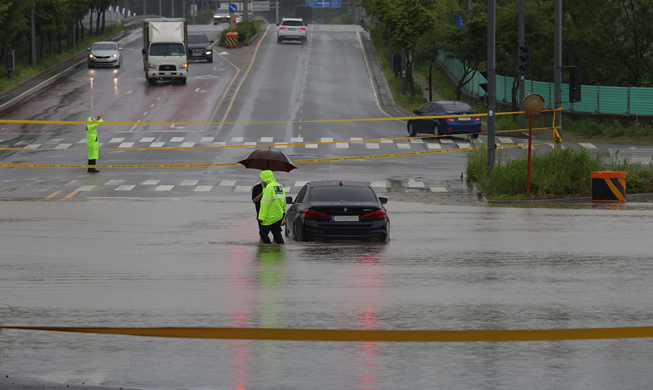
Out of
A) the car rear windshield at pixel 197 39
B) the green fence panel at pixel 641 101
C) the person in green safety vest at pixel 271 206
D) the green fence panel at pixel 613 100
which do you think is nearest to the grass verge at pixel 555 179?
the person in green safety vest at pixel 271 206

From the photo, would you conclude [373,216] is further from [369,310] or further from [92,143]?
[92,143]

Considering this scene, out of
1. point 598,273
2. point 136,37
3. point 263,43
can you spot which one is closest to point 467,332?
point 598,273

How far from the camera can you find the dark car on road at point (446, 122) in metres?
35.8

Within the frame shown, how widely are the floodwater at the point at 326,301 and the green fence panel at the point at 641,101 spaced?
2337 centimetres

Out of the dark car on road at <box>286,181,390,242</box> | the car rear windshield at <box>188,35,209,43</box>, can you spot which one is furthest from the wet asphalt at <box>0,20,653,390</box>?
the car rear windshield at <box>188,35,209,43</box>

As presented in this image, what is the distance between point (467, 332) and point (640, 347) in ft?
5.18

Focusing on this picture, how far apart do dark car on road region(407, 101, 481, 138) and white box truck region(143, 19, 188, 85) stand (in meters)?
18.3

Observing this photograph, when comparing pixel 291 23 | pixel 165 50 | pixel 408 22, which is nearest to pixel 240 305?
pixel 165 50

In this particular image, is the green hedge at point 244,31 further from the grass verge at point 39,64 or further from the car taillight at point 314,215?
the car taillight at point 314,215

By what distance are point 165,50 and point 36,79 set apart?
393 inches

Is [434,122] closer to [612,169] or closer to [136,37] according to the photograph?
[612,169]

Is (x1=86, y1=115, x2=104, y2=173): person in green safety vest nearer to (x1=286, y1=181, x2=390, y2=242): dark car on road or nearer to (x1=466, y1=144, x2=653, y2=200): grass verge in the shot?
(x1=466, y1=144, x2=653, y2=200): grass verge

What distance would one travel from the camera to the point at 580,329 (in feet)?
27.7

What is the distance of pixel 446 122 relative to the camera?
3581cm
